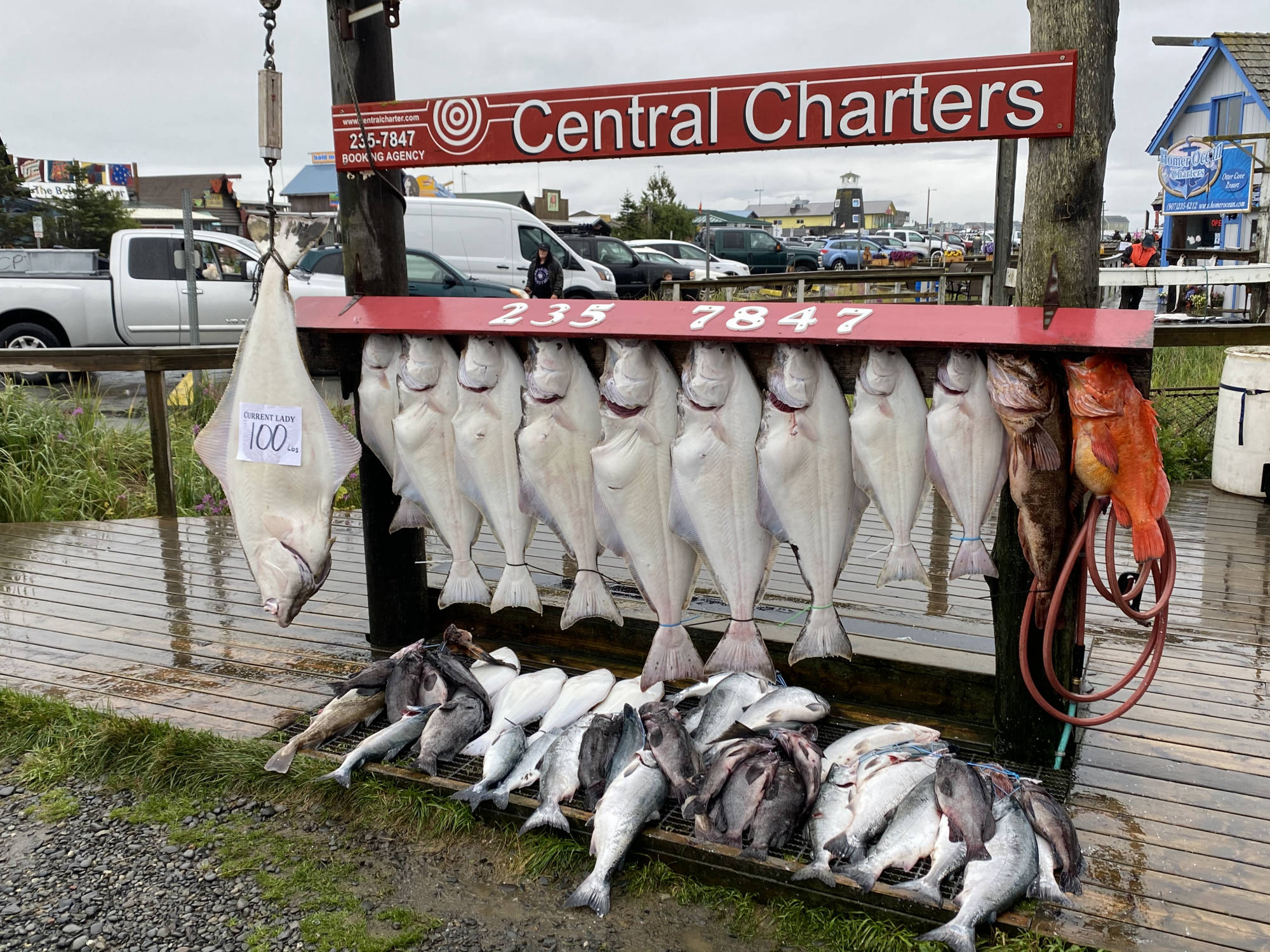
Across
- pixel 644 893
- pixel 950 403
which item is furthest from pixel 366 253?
pixel 644 893

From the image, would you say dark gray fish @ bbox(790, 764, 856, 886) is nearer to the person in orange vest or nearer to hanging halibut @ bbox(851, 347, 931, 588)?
hanging halibut @ bbox(851, 347, 931, 588)

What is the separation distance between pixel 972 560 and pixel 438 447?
1835mm

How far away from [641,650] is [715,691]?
2.20ft

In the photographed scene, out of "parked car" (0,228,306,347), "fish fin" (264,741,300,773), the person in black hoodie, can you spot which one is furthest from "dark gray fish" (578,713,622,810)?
"parked car" (0,228,306,347)

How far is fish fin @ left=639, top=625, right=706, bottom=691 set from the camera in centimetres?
317

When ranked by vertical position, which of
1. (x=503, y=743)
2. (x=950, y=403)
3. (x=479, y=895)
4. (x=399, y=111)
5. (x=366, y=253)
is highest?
(x=399, y=111)

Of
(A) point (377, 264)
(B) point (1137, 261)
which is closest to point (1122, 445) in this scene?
(A) point (377, 264)

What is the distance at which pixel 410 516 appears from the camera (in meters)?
3.65

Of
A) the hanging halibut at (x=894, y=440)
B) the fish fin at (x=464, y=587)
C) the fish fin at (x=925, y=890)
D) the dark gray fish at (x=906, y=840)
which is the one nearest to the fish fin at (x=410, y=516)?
the fish fin at (x=464, y=587)

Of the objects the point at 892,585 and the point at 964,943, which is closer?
the point at 964,943

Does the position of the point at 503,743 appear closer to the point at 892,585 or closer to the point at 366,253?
the point at 366,253

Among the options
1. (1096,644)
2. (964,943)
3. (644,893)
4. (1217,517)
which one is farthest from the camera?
(1217,517)

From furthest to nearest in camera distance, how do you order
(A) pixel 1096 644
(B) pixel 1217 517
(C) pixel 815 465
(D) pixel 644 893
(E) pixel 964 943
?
(B) pixel 1217 517 < (A) pixel 1096 644 < (C) pixel 815 465 < (D) pixel 644 893 < (E) pixel 964 943

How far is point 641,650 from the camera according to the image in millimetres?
4020
